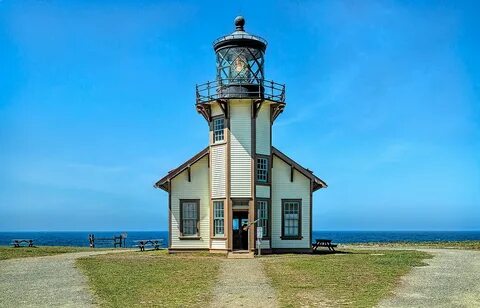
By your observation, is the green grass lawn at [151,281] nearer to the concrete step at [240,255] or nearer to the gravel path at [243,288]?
the gravel path at [243,288]

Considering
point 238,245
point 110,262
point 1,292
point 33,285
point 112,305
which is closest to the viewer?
point 112,305

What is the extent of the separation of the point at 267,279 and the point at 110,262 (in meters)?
9.09

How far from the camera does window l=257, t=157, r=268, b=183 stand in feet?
97.0

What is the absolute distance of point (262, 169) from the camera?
2975 cm

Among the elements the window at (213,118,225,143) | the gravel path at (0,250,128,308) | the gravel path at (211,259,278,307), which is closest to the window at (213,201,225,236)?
the window at (213,118,225,143)

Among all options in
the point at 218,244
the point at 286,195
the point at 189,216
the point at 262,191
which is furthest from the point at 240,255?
the point at 286,195

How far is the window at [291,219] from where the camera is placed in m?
30.5

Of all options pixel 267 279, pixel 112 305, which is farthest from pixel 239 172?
pixel 112 305

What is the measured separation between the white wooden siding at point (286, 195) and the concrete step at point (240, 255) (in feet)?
8.56

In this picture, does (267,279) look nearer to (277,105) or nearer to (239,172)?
(239,172)

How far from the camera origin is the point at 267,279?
59.9 ft

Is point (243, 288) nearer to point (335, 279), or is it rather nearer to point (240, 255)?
point (335, 279)

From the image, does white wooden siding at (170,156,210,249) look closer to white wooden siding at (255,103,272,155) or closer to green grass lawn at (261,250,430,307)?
white wooden siding at (255,103,272,155)

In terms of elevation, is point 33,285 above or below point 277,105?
below
